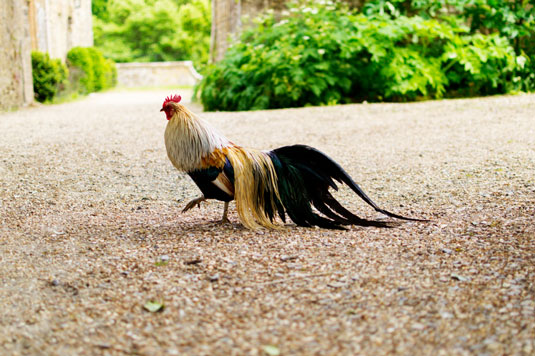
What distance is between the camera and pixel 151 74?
2934 centimetres

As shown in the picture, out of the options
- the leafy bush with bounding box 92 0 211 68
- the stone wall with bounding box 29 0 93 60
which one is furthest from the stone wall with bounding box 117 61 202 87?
the leafy bush with bounding box 92 0 211 68

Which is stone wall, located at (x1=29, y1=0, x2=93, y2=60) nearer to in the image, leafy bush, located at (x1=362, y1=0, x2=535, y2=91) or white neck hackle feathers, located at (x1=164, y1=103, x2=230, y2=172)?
leafy bush, located at (x1=362, y1=0, x2=535, y2=91)

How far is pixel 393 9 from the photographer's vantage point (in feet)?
37.8

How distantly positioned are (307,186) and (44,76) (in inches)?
462

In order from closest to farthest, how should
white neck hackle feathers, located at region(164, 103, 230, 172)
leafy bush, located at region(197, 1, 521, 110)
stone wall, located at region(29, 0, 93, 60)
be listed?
white neck hackle feathers, located at region(164, 103, 230, 172), leafy bush, located at region(197, 1, 521, 110), stone wall, located at region(29, 0, 93, 60)

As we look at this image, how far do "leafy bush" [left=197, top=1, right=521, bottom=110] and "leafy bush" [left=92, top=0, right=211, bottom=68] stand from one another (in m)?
24.4

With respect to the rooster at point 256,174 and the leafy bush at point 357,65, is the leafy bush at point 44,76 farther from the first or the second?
the rooster at point 256,174

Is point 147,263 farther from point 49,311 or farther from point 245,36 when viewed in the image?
point 245,36

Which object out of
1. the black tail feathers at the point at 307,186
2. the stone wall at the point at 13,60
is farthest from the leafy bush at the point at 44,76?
the black tail feathers at the point at 307,186

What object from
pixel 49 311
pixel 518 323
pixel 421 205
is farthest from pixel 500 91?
pixel 49 311

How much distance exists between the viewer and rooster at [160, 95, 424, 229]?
3.28 meters

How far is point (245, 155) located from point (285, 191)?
343 mm

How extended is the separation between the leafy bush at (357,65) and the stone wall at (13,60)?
155 inches

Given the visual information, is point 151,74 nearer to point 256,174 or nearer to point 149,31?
point 149,31
